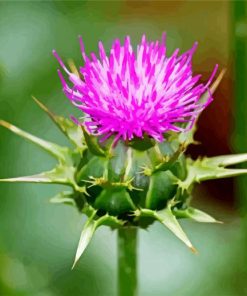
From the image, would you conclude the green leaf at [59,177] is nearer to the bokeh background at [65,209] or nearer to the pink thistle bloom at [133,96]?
the pink thistle bloom at [133,96]

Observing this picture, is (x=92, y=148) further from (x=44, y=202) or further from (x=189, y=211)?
(x=44, y=202)

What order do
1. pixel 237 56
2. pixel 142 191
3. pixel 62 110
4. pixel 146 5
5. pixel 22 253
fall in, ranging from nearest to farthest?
1. pixel 142 191
2. pixel 237 56
3. pixel 22 253
4. pixel 62 110
5. pixel 146 5

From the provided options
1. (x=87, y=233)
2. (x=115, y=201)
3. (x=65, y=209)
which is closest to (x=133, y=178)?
(x=115, y=201)

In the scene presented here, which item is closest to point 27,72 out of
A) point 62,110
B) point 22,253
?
point 62,110

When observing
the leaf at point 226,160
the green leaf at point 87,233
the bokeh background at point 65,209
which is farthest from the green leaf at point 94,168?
the bokeh background at point 65,209

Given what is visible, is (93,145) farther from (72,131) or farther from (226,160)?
(226,160)

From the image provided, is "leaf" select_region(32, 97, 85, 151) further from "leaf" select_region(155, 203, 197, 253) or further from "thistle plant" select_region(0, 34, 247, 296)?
"leaf" select_region(155, 203, 197, 253)

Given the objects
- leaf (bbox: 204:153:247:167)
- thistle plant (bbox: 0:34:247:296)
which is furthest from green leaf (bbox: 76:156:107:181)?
leaf (bbox: 204:153:247:167)

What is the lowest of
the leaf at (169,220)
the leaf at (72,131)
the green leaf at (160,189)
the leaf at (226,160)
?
the leaf at (169,220)
